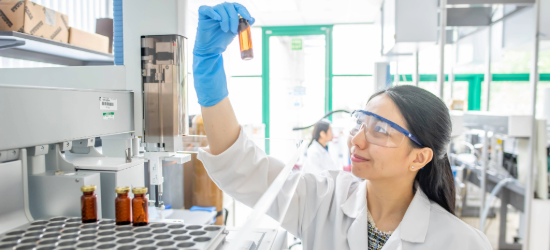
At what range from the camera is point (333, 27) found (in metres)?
5.30

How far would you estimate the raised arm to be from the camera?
106 centimetres

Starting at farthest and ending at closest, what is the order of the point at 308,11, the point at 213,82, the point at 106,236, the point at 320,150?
the point at 308,11 < the point at 320,150 < the point at 213,82 < the point at 106,236

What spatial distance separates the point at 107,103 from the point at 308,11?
3.95m

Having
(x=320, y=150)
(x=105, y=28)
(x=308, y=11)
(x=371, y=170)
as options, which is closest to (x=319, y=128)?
(x=320, y=150)

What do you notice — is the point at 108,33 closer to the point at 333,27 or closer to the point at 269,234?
the point at 269,234

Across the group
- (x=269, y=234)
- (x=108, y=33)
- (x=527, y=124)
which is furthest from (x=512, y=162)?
(x=108, y=33)

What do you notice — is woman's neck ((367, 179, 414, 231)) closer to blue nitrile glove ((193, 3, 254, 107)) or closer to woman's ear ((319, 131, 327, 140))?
blue nitrile glove ((193, 3, 254, 107))

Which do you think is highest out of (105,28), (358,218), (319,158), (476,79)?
(105,28)

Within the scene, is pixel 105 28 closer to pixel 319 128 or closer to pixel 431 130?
pixel 431 130

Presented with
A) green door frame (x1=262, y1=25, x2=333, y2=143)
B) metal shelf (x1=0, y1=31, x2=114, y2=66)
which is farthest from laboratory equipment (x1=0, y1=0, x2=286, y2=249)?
green door frame (x1=262, y1=25, x2=333, y2=143)

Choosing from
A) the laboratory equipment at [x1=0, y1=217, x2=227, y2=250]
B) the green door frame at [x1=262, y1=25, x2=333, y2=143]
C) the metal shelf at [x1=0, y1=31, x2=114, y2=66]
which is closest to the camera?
the laboratory equipment at [x1=0, y1=217, x2=227, y2=250]

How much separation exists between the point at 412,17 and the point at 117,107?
244cm

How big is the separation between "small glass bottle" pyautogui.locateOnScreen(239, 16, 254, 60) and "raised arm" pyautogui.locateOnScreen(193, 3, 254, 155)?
0.12 feet

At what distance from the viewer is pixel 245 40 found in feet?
3.15
